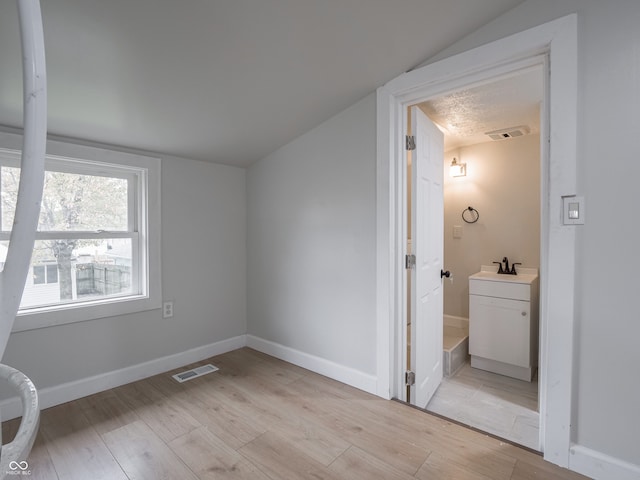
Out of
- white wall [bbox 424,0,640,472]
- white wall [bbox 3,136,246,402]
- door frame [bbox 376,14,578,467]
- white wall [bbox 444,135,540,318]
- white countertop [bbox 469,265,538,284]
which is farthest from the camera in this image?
white wall [bbox 444,135,540,318]

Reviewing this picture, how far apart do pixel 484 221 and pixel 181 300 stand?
3.07 meters

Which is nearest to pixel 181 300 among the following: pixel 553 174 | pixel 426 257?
pixel 426 257

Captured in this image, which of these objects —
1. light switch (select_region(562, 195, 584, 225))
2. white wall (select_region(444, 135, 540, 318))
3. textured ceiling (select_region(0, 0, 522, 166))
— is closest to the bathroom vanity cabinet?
white wall (select_region(444, 135, 540, 318))

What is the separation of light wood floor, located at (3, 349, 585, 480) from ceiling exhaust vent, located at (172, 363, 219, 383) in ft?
0.41

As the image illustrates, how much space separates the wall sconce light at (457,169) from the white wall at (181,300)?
2.27 meters

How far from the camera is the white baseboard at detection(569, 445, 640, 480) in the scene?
137 centimetres

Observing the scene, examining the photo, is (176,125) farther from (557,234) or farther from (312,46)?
(557,234)

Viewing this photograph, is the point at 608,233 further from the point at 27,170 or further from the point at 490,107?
the point at 27,170

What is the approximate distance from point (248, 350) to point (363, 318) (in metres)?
1.36

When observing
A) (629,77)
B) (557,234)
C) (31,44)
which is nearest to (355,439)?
(557,234)

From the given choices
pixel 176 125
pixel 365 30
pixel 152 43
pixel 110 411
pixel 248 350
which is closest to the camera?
pixel 152 43

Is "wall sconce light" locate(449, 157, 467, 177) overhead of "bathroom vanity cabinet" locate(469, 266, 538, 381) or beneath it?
overhead

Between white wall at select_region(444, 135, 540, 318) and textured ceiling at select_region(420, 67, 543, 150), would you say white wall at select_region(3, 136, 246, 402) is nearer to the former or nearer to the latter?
textured ceiling at select_region(420, 67, 543, 150)

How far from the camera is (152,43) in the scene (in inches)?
59.2
